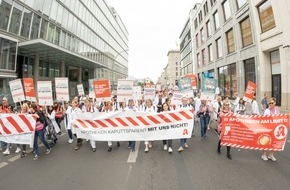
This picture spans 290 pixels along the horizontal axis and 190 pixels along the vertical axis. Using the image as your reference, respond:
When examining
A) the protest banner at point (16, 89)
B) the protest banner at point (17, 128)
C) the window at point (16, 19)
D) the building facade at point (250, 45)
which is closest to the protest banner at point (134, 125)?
the protest banner at point (17, 128)

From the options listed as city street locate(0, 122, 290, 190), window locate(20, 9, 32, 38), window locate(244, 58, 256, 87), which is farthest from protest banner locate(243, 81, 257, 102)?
window locate(20, 9, 32, 38)

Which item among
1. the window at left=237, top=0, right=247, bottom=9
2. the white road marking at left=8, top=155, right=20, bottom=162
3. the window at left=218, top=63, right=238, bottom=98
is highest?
the window at left=237, top=0, right=247, bottom=9

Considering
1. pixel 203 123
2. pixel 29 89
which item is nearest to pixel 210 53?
pixel 203 123

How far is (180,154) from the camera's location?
6656mm

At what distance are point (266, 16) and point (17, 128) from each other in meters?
19.0

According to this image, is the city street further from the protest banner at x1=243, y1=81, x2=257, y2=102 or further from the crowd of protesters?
the protest banner at x1=243, y1=81, x2=257, y2=102

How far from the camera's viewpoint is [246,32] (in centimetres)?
2153

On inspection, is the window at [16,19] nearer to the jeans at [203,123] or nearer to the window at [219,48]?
the jeans at [203,123]

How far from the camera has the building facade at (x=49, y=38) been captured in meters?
19.6

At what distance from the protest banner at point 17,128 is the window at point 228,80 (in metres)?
22.1

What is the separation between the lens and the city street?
4.60m

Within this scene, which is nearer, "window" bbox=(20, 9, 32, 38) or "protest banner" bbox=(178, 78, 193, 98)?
"protest banner" bbox=(178, 78, 193, 98)

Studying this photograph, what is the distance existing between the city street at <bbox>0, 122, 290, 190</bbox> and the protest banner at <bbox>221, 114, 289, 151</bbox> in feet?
A: 1.40

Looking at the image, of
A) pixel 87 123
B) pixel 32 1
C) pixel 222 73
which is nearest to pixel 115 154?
pixel 87 123
